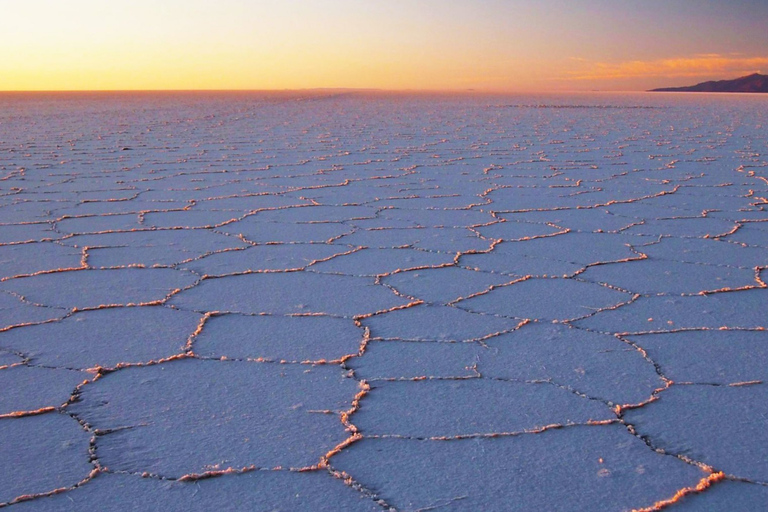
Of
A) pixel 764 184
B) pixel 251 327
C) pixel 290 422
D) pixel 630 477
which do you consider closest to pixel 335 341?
pixel 251 327

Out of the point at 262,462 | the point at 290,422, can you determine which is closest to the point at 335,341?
the point at 290,422

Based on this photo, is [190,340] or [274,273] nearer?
[190,340]

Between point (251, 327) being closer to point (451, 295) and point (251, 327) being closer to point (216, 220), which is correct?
point (451, 295)

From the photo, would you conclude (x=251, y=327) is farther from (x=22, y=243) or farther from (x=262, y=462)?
(x=22, y=243)

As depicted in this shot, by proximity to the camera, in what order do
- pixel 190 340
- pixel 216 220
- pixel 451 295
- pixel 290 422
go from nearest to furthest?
pixel 290 422 → pixel 190 340 → pixel 451 295 → pixel 216 220

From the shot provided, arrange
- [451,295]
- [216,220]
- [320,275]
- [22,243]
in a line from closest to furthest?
[451,295], [320,275], [22,243], [216,220]

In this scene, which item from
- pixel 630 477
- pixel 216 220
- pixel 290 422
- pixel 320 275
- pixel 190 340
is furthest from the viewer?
pixel 216 220
